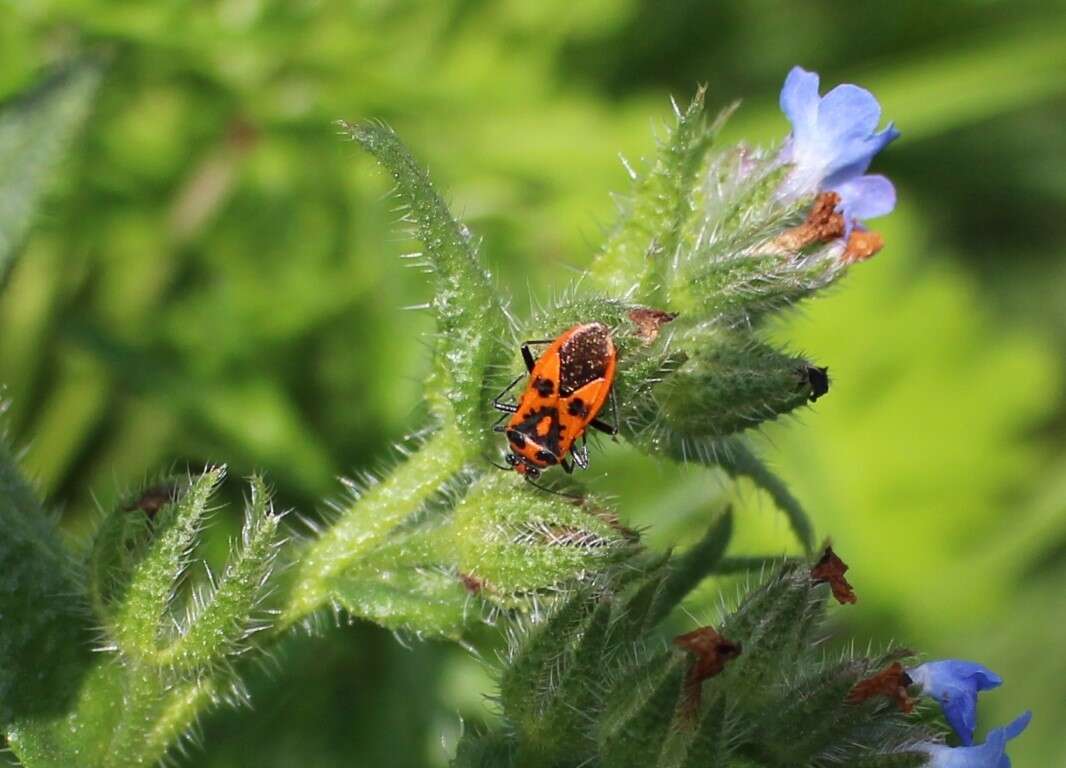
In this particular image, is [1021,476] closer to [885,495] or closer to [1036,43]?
[885,495]

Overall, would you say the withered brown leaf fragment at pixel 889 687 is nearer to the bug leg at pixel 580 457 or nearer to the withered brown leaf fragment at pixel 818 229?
the bug leg at pixel 580 457

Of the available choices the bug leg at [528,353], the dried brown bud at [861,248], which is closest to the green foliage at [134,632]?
the bug leg at [528,353]

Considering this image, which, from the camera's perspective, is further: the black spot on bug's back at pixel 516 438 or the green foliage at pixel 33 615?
the green foliage at pixel 33 615

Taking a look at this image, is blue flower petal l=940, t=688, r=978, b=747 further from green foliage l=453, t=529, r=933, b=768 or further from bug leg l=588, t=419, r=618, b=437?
bug leg l=588, t=419, r=618, b=437

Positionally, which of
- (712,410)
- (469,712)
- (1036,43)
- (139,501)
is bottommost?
(469,712)

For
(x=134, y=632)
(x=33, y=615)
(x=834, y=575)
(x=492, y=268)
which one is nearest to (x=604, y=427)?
(x=834, y=575)

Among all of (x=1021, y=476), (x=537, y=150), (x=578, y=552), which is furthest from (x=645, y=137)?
(x=578, y=552)

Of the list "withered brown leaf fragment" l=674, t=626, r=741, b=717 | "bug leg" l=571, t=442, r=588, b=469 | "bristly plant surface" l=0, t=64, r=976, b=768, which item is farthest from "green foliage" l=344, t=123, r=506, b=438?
"withered brown leaf fragment" l=674, t=626, r=741, b=717
